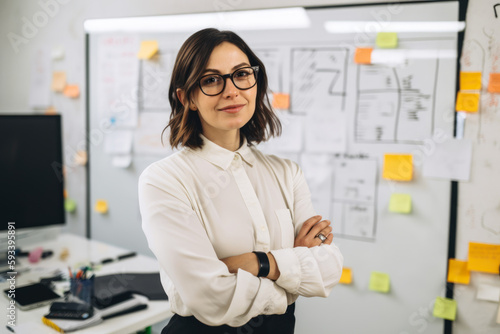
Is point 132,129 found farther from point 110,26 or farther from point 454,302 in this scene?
point 454,302

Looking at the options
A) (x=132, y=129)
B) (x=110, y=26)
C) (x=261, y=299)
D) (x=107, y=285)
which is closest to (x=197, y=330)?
(x=261, y=299)

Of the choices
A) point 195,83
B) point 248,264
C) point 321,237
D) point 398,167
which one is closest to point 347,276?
point 398,167

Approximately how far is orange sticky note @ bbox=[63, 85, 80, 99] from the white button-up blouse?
1.95 meters

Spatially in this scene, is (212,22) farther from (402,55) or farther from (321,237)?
(321,237)

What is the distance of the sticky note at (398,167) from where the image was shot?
1.85 meters

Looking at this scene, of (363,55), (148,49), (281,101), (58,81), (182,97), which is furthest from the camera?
(58,81)

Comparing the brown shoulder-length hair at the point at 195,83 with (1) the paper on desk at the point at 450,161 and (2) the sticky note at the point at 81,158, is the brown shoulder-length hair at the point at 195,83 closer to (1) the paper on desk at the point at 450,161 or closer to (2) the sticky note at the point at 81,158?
(1) the paper on desk at the point at 450,161

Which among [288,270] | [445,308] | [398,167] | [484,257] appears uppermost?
[398,167]

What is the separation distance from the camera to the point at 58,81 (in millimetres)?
2932

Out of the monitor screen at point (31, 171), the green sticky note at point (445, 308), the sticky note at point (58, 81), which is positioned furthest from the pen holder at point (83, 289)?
the sticky note at point (58, 81)

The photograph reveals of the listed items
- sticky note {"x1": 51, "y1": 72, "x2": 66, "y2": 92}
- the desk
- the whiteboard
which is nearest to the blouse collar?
the desk

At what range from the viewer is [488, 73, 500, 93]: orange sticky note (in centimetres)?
167

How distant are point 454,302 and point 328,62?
123cm

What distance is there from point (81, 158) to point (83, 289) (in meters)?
1.54
